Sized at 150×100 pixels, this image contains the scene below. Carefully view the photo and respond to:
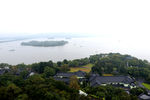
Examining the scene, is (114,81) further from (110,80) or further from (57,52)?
(57,52)

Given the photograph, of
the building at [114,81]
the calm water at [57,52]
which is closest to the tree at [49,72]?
the building at [114,81]

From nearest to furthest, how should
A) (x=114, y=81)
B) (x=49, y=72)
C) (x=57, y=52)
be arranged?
(x=114, y=81)
(x=49, y=72)
(x=57, y=52)

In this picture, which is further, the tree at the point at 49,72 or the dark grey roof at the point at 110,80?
the tree at the point at 49,72

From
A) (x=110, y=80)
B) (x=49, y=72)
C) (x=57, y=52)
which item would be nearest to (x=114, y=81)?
(x=110, y=80)

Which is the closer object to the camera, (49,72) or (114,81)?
(114,81)

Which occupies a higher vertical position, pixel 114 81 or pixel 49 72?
pixel 49 72

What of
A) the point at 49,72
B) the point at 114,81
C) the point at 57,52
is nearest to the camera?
the point at 114,81

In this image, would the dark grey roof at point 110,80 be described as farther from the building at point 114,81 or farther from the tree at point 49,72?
the tree at point 49,72

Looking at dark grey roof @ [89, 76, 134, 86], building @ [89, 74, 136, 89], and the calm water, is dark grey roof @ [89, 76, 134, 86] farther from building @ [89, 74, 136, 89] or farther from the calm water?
the calm water

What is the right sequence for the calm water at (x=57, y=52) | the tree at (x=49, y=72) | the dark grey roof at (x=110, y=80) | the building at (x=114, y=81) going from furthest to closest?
the calm water at (x=57, y=52) < the tree at (x=49, y=72) < the dark grey roof at (x=110, y=80) < the building at (x=114, y=81)

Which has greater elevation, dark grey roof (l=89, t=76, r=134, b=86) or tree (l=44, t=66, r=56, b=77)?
tree (l=44, t=66, r=56, b=77)

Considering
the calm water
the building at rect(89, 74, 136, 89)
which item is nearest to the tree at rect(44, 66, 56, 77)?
the building at rect(89, 74, 136, 89)
